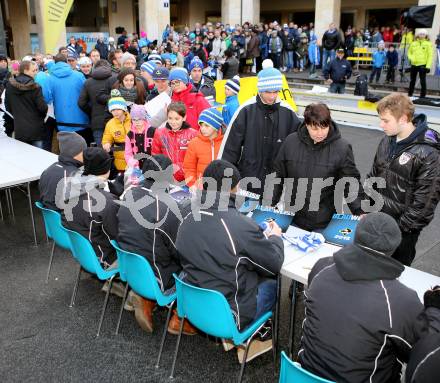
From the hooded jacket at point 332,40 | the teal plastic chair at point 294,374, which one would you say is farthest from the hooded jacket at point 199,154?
the hooded jacket at point 332,40

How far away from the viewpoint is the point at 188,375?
297 centimetres

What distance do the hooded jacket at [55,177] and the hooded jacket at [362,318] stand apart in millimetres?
2497

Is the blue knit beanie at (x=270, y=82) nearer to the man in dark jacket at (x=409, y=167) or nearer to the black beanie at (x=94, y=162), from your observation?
the man in dark jacket at (x=409, y=167)

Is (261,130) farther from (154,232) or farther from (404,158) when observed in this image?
(154,232)

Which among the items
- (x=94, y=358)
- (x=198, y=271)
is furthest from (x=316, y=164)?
(x=94, y=358)

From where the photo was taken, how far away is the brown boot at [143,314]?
341 centimetres

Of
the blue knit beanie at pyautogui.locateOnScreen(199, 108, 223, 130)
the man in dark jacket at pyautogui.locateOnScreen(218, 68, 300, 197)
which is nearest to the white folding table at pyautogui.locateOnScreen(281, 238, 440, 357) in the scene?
the man in dark jacket at pyautogui.locateOnScreen(218, 68, 300, 197)

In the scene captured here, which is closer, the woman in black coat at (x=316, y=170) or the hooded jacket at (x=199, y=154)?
the woman in black coat at (x=316, y=170)

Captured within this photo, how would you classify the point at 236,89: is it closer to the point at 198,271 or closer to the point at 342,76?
the point at 198,271

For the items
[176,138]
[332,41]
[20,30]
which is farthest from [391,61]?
[20,30]

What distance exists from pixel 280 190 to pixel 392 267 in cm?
175

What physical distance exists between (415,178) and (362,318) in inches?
57.0

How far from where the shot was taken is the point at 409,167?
9.71 ft

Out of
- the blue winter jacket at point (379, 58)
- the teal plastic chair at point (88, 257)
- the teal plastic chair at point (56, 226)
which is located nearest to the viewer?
the teal plastic chair at point (88, 257)
